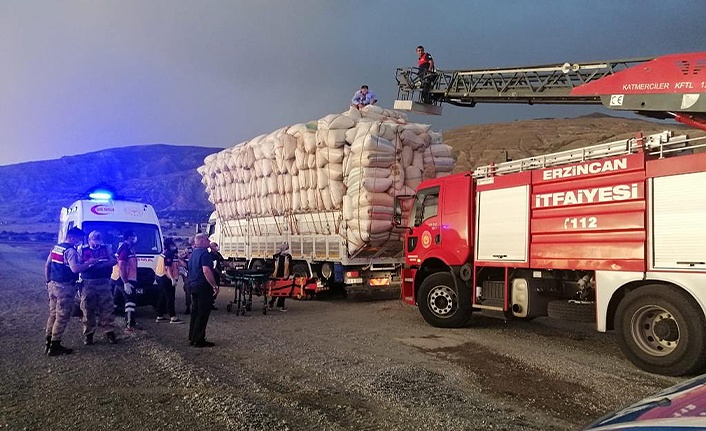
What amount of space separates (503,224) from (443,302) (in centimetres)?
183

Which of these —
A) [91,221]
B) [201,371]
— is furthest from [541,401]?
[91,221]

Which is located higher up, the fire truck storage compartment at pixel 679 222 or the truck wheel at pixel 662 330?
the fire truck storage compartment at pixel 679 222

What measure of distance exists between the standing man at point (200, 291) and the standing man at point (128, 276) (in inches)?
71.7

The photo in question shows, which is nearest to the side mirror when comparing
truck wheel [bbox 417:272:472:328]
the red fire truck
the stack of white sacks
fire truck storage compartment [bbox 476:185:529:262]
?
the red fire truck

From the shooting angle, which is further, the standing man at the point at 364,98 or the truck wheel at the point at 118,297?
the standing man at the point at 364,98

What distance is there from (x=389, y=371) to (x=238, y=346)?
2.56 meters

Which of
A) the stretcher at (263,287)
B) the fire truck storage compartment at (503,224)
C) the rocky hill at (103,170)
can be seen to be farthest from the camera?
the rocky hill at (103,170)

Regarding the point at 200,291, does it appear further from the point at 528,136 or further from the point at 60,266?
the point at 528,136

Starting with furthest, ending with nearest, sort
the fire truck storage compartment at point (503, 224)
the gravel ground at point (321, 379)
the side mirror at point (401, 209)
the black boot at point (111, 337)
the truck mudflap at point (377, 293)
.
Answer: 1. the truck mudflap at point (377, 293)
2. the side mirror at point (401, 209)
3. the fire truck storage compartment at point (503, 224)
4. the black boot at point (111, 337)
5. the gravel ground at point (321, 379)

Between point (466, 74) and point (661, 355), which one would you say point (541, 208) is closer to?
point (661, 355)

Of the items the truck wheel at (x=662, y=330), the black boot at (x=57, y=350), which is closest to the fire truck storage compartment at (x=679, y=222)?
the truck wheel at (x=662, y=330)

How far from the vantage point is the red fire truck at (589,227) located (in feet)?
21.6

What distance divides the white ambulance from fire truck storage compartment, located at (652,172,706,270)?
337 inches

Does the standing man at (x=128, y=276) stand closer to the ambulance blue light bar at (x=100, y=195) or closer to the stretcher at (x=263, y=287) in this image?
the stretcher at (x=263, y=287)
